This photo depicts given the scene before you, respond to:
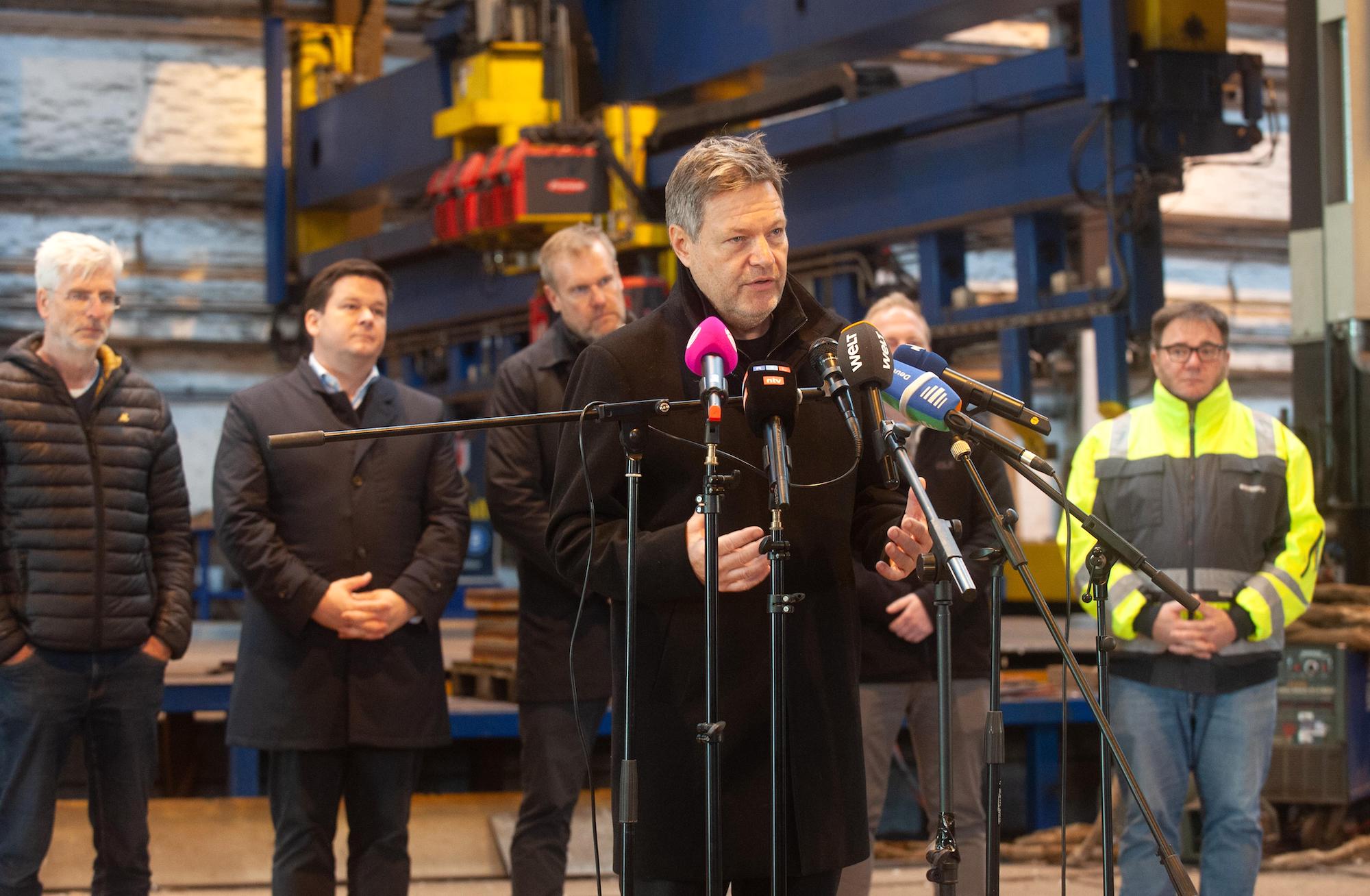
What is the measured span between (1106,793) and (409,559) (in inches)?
67.0

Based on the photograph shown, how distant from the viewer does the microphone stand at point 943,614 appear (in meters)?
1.92

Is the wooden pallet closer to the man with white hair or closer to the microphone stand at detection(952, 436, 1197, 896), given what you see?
the man with white hair

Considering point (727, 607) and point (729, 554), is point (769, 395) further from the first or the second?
point (727, 607)

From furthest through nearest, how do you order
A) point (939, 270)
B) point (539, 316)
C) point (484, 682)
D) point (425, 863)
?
point (539, 316) < point (939, 270) < point (484, 682) < point (425, 863)

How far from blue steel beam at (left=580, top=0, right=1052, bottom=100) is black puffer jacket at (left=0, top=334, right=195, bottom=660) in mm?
3824

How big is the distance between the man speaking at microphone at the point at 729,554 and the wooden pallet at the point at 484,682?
11.2ft

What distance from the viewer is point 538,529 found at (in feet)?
12.0

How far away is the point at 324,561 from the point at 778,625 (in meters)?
1.67

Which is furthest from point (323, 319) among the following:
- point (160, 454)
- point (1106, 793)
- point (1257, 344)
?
point (1257, 344)

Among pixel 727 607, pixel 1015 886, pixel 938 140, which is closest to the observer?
pixel 727 607

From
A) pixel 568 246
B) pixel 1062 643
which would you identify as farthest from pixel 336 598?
pixel 1062 643

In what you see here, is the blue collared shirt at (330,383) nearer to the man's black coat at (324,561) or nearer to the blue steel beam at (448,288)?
the man's black coat at (324,561)

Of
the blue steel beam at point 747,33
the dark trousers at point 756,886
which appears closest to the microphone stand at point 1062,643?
the dark trousers at point 756,886

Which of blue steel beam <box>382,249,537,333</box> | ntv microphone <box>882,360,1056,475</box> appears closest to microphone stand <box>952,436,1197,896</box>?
ntv microphone <box>882,360,1056,475</box>
